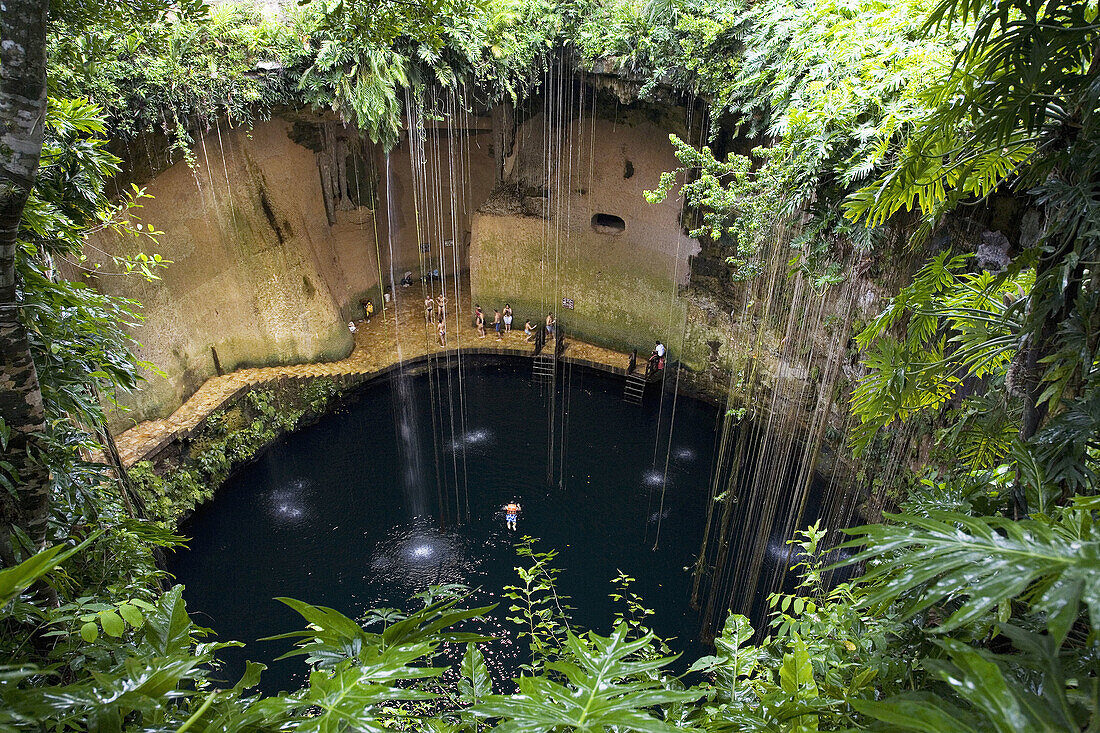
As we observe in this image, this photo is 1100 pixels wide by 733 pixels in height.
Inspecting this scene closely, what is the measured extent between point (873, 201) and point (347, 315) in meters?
10.1

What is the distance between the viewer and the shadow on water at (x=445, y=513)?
20.3 ft

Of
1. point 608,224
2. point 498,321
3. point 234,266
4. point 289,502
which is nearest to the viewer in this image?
point 289,502

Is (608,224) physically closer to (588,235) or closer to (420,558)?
(588,235)

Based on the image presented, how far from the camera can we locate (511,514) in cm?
721

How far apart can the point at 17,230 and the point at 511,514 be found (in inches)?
241

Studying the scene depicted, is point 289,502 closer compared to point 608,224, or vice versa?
point 289,502

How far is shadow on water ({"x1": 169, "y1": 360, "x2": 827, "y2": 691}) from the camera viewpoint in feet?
20.3

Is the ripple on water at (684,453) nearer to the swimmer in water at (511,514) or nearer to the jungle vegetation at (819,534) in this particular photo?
the swimmer in water at (511,514)

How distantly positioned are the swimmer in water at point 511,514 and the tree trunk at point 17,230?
18.5 ft

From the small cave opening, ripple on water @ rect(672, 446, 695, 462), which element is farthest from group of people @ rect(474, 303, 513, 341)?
ripple on water @ rect(672, 446, 695, 462)

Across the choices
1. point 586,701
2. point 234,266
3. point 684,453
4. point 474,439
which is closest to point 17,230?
point 586,701

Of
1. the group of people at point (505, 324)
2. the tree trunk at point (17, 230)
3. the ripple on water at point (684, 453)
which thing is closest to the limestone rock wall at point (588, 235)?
the group of people at point (505, 324)

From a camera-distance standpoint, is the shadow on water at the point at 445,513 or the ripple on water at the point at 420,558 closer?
the shadow on water at the point at 445,513

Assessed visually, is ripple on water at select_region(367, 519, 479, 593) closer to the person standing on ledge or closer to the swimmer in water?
the swimmer in water
